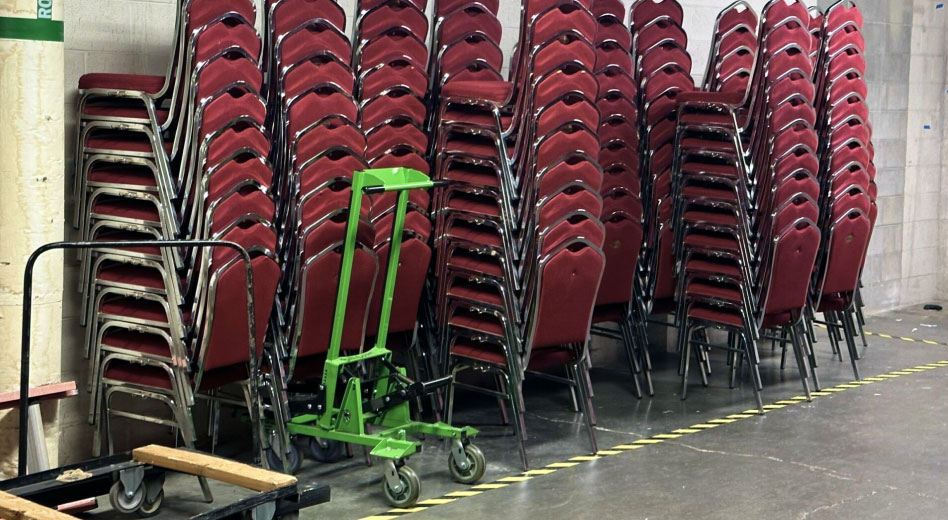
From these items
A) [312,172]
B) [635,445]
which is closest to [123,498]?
[312,172]

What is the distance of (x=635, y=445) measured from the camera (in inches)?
265

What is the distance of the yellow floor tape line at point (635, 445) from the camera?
18.6 ft

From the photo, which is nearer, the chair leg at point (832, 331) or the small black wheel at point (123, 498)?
the small black wheel at point (123, 498)

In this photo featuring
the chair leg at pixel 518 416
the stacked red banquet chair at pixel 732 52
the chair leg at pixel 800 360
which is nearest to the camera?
the chair leg at pixel 518 416

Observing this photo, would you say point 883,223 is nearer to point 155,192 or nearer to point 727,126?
point 727,126

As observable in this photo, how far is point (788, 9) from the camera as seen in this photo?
7445 millimetres

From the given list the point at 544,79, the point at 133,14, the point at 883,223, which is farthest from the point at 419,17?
the point at 883,223

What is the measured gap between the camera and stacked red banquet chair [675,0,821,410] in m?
7.46

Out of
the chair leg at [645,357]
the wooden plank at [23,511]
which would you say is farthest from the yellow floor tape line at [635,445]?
the wooden plank at [23,511]

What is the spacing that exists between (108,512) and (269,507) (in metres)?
1.17

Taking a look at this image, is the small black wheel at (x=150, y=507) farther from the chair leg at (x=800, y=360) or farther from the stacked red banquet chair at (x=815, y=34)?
the stacked red banquet chair at (x=815, y=34)

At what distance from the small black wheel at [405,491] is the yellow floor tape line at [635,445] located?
35mm

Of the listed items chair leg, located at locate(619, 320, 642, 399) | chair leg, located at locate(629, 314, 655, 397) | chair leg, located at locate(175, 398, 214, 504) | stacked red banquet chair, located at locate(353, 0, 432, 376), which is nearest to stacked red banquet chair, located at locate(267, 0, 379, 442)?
stacked red banquet chair, located at locate(353, 0, 432, 376)

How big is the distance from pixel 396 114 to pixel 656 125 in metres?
2.05
